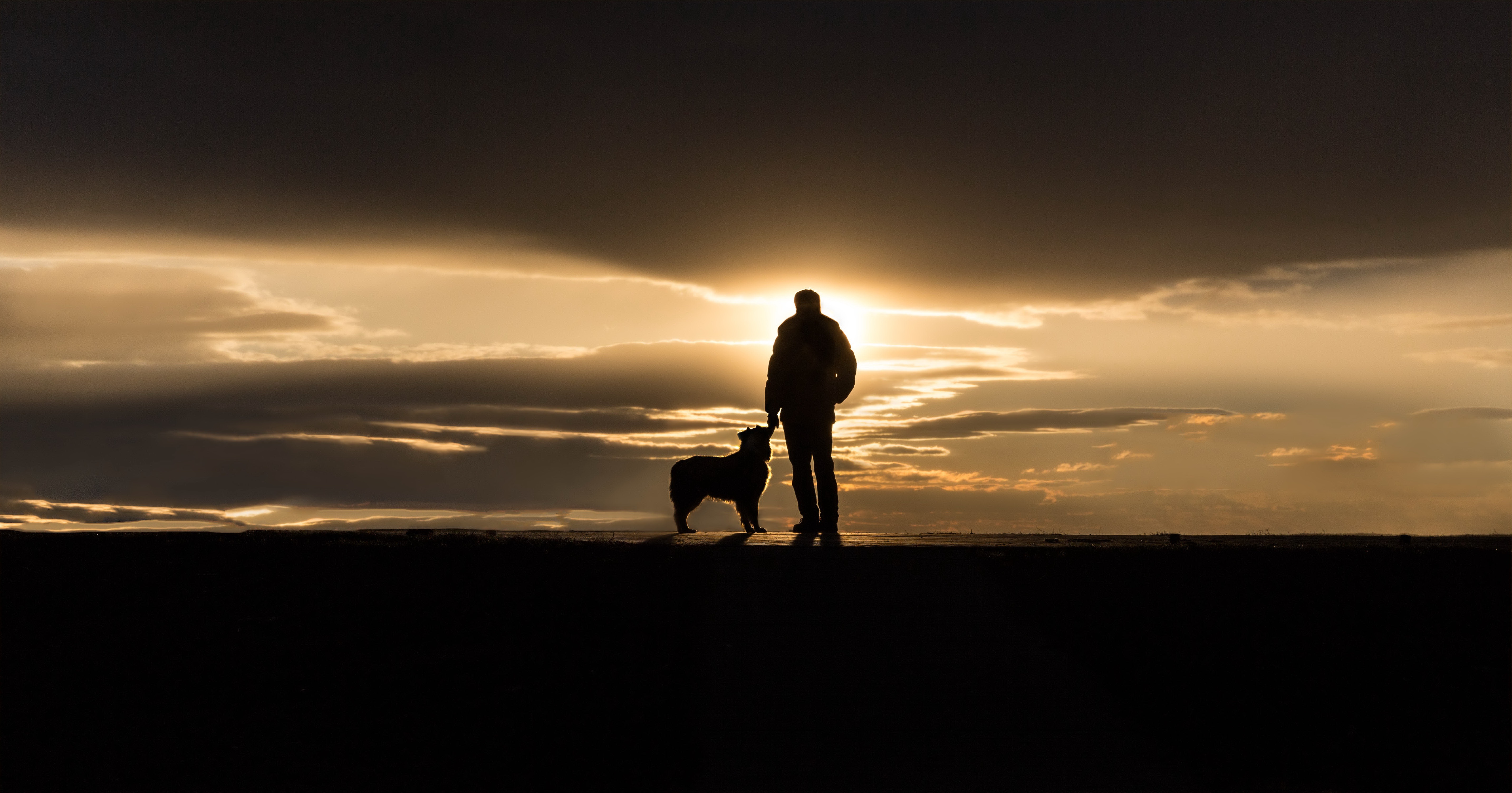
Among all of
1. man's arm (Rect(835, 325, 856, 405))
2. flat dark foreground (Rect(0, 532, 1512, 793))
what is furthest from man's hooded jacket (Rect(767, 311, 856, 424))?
flat dark foreground (Rect(0, 532, 1512, 793))

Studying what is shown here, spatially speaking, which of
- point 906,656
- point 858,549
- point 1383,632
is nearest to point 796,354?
point 858,549

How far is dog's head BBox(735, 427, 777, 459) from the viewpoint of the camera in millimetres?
15875

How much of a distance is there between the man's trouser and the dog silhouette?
425mm

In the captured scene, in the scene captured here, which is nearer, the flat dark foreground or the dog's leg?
the flat dark foreground

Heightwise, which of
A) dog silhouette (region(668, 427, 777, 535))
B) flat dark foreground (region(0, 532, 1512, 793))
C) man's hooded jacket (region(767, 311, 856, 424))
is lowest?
flat dark foreground (region(0, 532, 1512, 793))

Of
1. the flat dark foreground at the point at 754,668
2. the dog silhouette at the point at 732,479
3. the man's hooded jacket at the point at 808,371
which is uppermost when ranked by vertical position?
the man's hooded jacket at the point at 808,371

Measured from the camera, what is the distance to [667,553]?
1176 centimetres

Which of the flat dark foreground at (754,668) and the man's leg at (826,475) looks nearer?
the flat dark foreground at (754,668)

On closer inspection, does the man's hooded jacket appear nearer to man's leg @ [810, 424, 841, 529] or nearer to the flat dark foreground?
man's leg @ [810, 424, 841, 529]

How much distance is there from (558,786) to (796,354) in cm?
875

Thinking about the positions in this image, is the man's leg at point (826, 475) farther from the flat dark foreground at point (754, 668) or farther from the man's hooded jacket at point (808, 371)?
the flat dark foreground at point (754, 668)

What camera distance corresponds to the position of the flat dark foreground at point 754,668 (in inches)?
317

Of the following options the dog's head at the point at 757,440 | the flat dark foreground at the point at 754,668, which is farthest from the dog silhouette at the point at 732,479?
the flat dark foreground at the point at 754,668

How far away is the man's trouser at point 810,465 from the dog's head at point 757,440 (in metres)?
0.29
